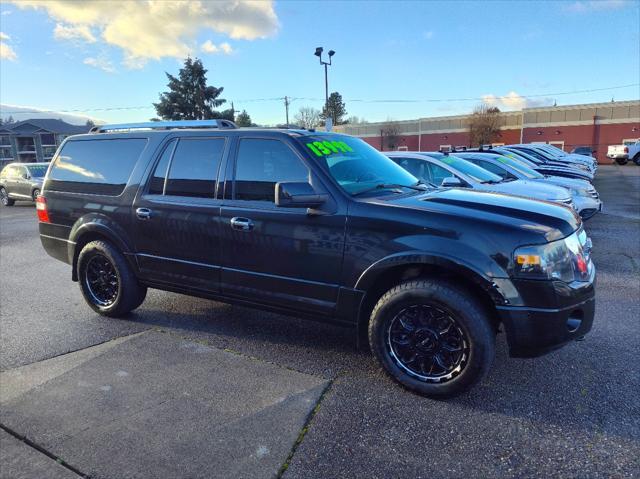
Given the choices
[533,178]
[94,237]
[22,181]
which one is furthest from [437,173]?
[22,181]

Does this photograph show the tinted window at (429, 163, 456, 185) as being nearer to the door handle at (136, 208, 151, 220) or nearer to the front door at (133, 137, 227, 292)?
the front door at (133, 137, 227, 292)

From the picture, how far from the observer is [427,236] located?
2990 millimetres

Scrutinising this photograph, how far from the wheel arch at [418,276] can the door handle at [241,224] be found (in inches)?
40.8

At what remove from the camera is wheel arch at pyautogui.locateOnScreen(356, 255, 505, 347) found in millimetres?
2879

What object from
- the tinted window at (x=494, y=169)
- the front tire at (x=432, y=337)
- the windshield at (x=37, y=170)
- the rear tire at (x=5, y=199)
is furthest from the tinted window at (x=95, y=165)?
the rear tire at (x=5, y=199)

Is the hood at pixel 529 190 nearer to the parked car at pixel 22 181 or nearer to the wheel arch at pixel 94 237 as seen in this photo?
the wheel arch at pixel 94 237

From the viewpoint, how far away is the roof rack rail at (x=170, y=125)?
4252mm

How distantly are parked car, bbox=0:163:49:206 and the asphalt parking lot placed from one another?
43.9 feet

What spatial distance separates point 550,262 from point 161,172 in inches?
133

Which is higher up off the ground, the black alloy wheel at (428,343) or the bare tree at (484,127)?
the bare tree at (484,127)

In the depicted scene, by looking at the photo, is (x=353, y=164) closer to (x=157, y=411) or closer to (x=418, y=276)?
(x=418, y=276)

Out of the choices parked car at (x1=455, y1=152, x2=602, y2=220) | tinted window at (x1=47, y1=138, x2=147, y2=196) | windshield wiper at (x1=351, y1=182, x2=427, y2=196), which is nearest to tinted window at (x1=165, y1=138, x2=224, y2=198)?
tinted window at (x1=47, y1=138, x2=147, y2=196)

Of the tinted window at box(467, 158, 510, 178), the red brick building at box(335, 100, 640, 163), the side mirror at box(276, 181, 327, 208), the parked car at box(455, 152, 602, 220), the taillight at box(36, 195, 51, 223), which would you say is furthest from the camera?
the red brick building at box(335, 100, 640, 163)

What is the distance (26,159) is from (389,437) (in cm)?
6621
